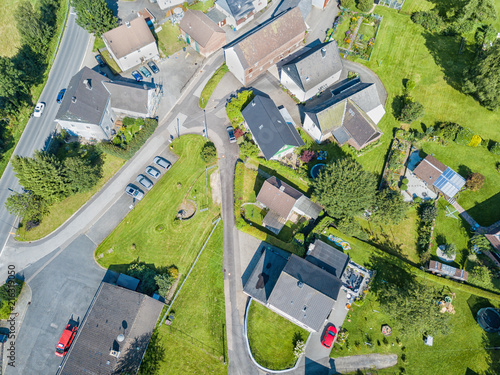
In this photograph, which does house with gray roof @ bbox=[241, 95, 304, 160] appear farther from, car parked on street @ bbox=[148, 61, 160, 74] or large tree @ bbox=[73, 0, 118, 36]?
large tree @ bbox=[73, 0, 118, 36]

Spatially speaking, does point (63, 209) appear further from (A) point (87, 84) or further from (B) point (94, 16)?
(B) point (94, 16)

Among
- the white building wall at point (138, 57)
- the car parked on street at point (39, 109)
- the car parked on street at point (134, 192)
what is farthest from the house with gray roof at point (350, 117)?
the car parked on street at point (39, 109)

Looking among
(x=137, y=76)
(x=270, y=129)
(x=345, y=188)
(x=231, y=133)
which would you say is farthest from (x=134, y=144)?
(x=345, y=188)

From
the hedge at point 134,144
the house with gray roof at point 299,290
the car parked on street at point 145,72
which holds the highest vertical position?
the car parked on street at point 145,72

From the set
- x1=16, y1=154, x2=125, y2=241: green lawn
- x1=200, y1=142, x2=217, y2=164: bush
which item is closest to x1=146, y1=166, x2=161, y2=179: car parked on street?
x1=16, y1=154, x2=125, y2=241: green lawn

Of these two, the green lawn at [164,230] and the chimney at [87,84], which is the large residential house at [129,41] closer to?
the chimney at [87,84]
